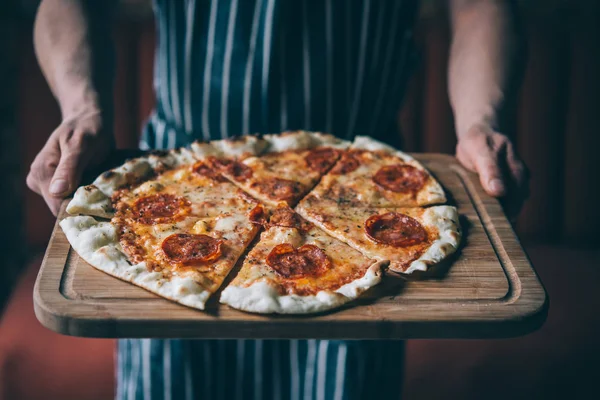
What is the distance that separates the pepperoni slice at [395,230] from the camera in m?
2.02

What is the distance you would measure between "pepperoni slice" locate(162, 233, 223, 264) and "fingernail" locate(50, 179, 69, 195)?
0.42 m

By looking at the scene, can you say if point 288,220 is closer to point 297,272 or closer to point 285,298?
point 297,272

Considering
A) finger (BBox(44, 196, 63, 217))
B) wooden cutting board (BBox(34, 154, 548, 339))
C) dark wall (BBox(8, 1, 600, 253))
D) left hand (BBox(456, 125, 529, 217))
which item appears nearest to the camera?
wooden cutting board (BBox(34, 154, 548, 339))

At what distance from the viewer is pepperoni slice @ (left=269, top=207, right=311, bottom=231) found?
6.89 feet

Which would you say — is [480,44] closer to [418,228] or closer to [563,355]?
[418,228]

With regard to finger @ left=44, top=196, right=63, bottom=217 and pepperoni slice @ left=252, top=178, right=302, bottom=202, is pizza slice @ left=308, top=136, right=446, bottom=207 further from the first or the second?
finger @ left=44, top=196, right=63, bottom=217

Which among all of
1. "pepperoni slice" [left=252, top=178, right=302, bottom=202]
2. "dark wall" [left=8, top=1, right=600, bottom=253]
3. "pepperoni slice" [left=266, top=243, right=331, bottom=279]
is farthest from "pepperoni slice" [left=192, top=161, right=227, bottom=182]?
"dark wall" [left=8, top=1, right=600, bottom=253]

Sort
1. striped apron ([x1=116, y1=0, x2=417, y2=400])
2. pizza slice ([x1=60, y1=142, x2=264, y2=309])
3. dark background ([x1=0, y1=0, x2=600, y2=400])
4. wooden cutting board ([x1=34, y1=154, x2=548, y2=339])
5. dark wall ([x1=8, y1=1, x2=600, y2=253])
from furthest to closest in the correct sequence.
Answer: dark wall ([x1=8, y1=1, x2=600, y2=253])
dark background ([x1=0, y1=0, x2=600, y2=400])
striped apron ([x1=116, y1=0, x2=417, y2=400])
pizza slice ([x1=60, y1=142, x2=264, y2=309])
wooden cutting board ([x1=34, y1=154, x2=548, y2=339])

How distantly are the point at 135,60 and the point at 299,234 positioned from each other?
2645 mm

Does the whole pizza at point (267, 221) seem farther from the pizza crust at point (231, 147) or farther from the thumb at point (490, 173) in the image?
the thumb at point (490, 173)

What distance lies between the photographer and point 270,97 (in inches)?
101

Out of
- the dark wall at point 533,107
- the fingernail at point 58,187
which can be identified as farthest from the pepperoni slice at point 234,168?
the dark wall at point 533,107

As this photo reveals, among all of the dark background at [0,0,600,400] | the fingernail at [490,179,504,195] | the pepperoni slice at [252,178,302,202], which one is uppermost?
the fingernail at [490,179,504,195]

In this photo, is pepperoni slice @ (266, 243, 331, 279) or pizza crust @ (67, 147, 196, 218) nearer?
pepperoni slice @ (266, 243, 331, 279)
